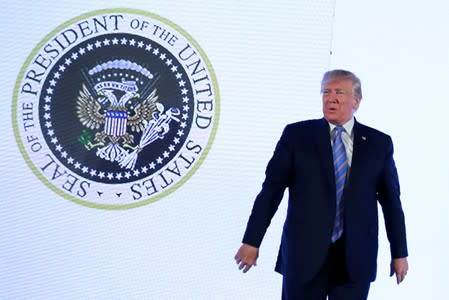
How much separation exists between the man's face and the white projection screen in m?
0.82

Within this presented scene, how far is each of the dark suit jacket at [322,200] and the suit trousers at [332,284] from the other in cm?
3

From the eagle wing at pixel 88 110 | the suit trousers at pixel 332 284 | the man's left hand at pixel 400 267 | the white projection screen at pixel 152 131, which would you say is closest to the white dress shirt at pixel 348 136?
the suit trousers at pixel 332 284

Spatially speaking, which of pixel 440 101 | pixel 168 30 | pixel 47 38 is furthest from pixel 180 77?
pixel 440 101

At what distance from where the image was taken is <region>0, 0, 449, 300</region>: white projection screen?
3.15 m

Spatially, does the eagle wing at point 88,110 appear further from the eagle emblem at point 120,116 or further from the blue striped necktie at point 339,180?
the blue striped necktie at point 339,180

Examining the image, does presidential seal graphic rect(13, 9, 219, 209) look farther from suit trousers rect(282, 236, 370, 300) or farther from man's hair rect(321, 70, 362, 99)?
suit trousers rect(282, 236, 370, 300)

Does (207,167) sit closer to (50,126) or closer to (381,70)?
(50,126)

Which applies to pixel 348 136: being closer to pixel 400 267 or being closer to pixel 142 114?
pixel 400 267

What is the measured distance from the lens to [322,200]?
2254 mm

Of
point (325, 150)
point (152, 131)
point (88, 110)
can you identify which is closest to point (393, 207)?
point (325, 150)

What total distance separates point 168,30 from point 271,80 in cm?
59

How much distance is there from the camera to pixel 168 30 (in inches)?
126

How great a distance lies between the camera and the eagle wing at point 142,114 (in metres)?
3.18

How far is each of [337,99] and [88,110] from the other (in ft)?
4.63
